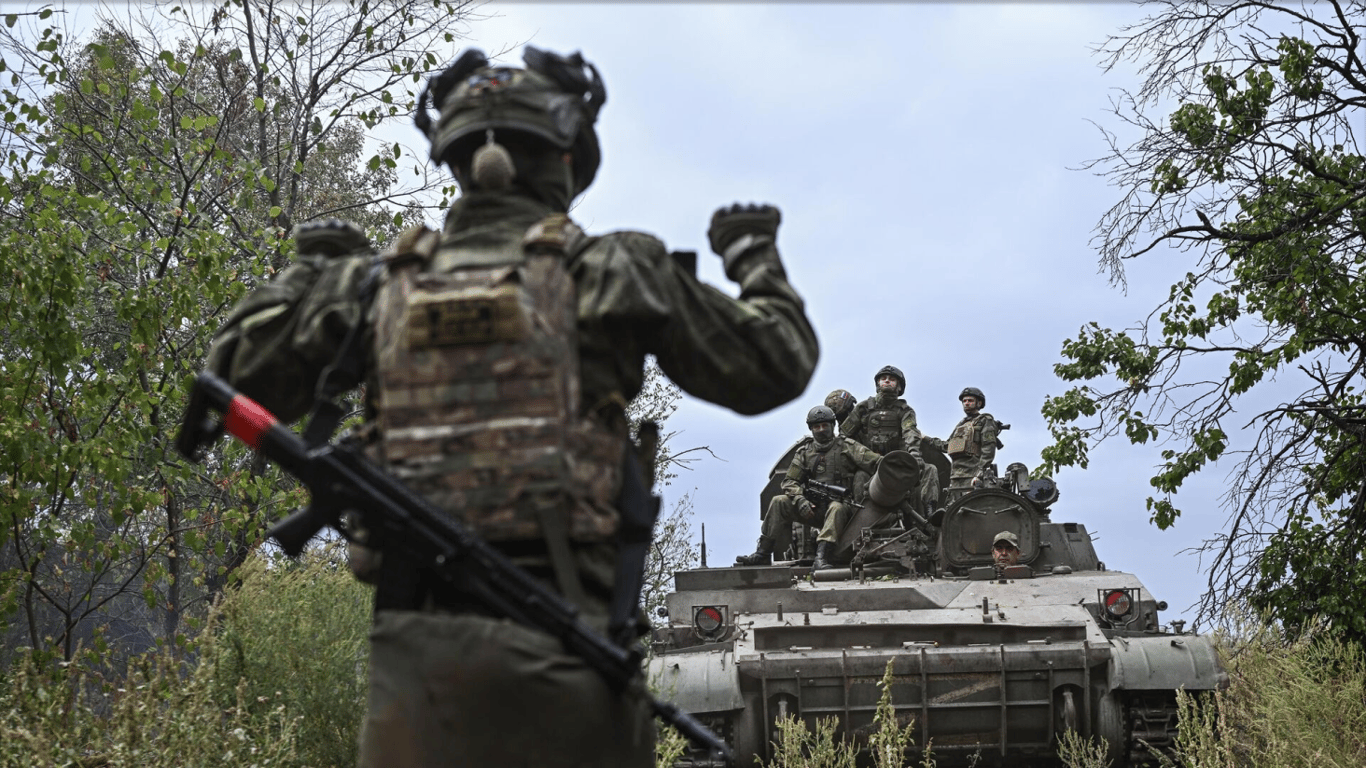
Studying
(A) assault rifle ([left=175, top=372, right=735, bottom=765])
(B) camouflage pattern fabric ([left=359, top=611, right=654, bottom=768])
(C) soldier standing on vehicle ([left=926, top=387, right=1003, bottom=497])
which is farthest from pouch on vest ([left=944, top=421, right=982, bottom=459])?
(B) camouflage pattern fabric ([left=359, top=611, right=654, bottom=768])

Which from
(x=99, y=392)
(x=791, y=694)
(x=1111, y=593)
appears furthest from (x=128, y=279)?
(x=1111, y=593)

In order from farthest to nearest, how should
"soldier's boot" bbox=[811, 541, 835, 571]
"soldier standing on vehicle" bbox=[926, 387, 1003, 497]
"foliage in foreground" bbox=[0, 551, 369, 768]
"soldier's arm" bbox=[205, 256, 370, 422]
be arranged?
"soldier standing on vehicle" bbox=[926, 387, 1003, 497] < "soldier's boot" bbox=[811, 541, 835, 571] < "foliage in foreground" bbox=[0, 551, 369, 768] < "soldier's arm" bbox=[205, 256, 370, 422]

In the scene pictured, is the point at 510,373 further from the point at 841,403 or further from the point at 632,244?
the point at 841,403

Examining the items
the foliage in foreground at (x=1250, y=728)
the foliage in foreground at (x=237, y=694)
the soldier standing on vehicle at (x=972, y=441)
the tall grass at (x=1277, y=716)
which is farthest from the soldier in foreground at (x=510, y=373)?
the soldier standing on vehicle at (x=972, y=441)

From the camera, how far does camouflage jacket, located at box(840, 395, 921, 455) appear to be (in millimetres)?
12688

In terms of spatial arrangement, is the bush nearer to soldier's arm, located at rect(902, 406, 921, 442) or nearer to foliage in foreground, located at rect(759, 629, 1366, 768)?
foliage in foreground, located at rect(759, 629, 1366, 768)

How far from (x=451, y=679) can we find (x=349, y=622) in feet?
16.9

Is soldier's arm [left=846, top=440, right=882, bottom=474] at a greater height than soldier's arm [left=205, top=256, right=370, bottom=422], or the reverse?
soldier's arm [left=846, top=440, right=882, bottom=474]

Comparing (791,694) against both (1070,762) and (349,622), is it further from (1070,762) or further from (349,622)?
(349,622)

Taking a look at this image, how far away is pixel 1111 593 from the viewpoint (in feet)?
32.0

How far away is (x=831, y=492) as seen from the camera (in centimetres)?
1209

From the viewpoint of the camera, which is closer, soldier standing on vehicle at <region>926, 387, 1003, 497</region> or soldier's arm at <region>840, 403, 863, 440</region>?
soldier's arm at <region>840, 403, 863, 440</region>

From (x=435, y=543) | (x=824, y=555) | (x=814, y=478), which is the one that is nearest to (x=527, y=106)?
(x=435, y=543)

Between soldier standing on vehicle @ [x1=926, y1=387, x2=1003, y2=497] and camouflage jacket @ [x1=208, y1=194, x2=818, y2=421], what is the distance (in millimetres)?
10255
